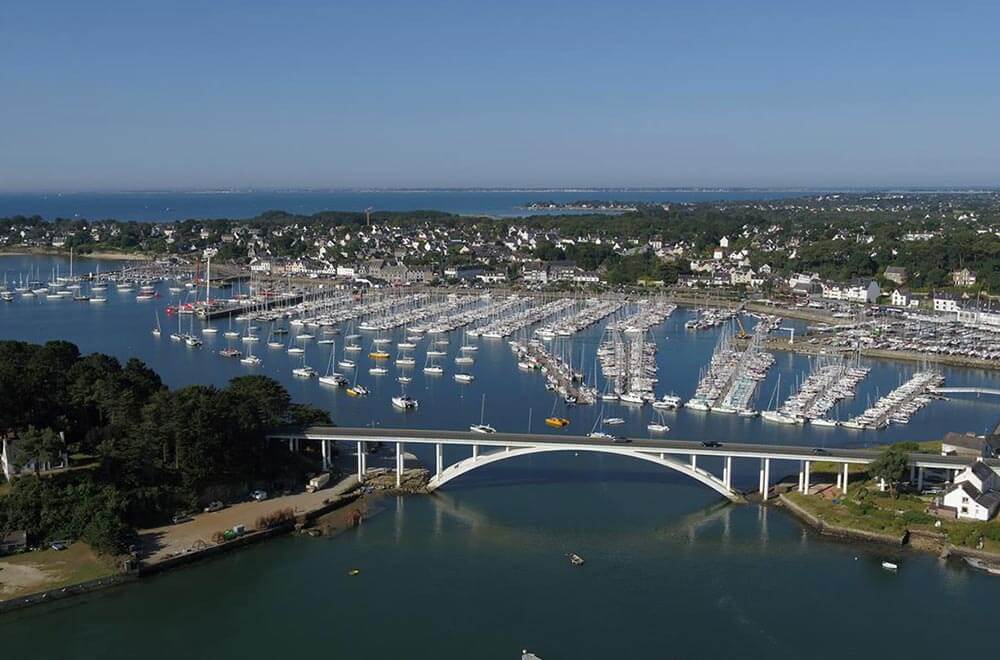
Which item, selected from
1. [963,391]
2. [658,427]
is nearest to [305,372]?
[658,427]

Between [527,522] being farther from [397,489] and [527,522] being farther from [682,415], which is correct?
[682,415]

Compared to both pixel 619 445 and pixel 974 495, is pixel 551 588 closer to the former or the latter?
pixel 619 445

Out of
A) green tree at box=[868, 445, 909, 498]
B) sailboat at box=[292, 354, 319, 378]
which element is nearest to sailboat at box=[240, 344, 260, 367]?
sailboat at box=[292, 354, 319, 378]

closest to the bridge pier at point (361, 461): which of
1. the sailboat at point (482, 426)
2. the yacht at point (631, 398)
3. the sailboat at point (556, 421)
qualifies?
the sailboat at point (482, 426)

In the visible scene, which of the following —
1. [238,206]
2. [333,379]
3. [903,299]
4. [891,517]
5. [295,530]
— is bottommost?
[295,530]

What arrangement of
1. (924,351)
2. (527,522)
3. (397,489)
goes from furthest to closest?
(924,351) → (397,489) → (527,522)

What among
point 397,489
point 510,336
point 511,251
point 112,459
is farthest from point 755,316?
point 112,459
